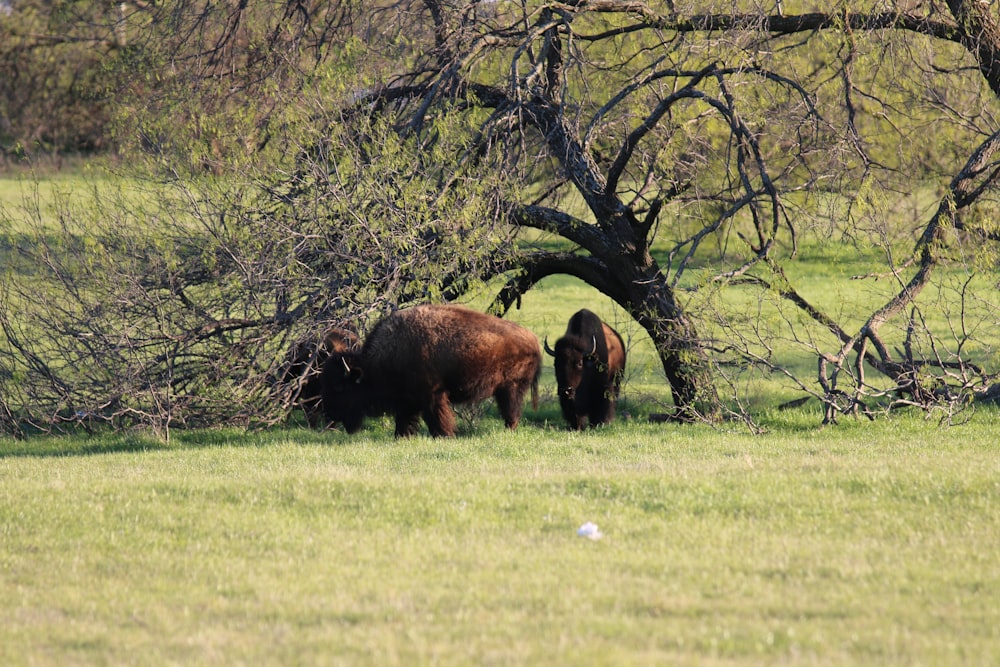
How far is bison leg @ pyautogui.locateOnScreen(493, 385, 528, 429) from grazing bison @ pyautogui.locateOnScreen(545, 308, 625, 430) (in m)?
0.58

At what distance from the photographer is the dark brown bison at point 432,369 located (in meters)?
13.9

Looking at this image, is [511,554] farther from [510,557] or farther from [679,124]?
[679,124]

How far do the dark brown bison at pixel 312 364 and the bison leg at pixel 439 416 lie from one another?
4.56 feet

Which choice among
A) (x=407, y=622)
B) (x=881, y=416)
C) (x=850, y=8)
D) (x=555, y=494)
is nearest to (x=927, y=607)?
(x=407, y=622)

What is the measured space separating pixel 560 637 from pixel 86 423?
1009 centimetres

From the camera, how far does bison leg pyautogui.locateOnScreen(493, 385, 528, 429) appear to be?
1448cm

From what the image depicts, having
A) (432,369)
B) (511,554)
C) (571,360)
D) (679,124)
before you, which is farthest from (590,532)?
(679,124)

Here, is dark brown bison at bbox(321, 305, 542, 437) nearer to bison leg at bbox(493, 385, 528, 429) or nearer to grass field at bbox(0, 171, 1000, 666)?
bison leg at bbox(493, 385, 528, 429)

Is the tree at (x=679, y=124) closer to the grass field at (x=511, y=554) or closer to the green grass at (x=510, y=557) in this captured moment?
the grass field at (x=511, y=554)

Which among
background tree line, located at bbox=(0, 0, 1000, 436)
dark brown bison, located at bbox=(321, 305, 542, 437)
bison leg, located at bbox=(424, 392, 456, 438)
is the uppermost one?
background tree line, located at bbox=(0, 0, 1000, 436)

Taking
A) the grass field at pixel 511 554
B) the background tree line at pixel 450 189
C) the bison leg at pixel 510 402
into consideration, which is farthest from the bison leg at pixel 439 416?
the background tree line at pixel 450 189

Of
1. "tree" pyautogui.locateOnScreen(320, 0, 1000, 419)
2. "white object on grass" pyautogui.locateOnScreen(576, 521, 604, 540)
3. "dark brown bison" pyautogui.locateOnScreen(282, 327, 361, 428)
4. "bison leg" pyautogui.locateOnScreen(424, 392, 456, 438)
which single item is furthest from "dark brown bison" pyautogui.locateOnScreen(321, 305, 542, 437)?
"white object on grass" pyautogui.locateOnScreen(576, 521, 604, 540)

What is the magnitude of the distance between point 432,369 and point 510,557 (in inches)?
241

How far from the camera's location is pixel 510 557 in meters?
7.98
